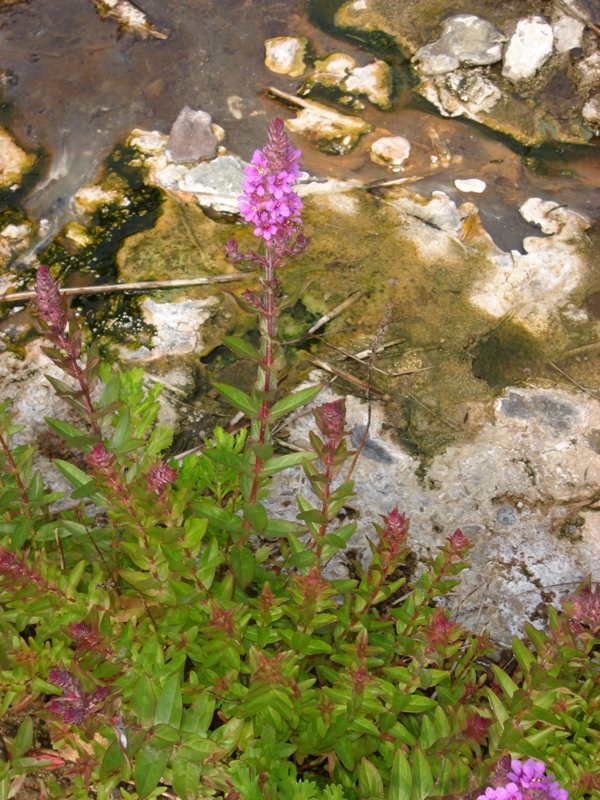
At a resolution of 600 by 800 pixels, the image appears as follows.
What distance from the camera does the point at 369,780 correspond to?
2740 mm

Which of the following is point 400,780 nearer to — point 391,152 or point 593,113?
point 391,152

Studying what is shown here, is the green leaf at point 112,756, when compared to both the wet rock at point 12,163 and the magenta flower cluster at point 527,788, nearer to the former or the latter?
the magenta flower cluster at point 527,788

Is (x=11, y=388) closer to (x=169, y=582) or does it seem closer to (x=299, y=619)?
(x=169, y=582)

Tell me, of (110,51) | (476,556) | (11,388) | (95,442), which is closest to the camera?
(95,442)

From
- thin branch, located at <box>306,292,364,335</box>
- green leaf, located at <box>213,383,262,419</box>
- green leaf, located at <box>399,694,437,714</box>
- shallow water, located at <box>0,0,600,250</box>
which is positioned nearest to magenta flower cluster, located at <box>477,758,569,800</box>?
green leaf, located at <box>399,694,437,714</box>

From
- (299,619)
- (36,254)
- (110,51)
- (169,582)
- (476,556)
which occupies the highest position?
(110,51)

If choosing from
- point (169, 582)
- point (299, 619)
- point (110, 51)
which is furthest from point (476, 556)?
point (110, 51)

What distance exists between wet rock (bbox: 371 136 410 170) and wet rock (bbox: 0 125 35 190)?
7.87ft

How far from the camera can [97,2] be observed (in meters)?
5.77

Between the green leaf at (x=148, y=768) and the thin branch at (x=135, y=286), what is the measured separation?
266 cm

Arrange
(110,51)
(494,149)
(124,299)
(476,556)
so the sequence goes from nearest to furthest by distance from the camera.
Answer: (476,556) < (124,299) < (494,149) < (110,51)

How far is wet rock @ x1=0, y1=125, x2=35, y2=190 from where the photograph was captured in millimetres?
4887

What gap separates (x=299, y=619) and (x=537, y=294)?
2561 millimetres

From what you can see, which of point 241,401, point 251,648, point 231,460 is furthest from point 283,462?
point 251,648
